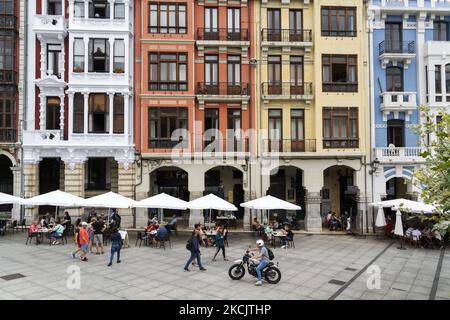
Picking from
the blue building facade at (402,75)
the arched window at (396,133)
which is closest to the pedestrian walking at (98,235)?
the blue building facade at (402,75)

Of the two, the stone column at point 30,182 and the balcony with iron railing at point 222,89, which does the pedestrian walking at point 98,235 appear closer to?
the stone column at point 30,182

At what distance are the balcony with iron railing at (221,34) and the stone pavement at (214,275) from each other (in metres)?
15.9

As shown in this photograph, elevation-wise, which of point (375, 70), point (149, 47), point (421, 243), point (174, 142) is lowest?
point (421, 243)

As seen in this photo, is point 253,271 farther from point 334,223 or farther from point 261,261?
point 334,223

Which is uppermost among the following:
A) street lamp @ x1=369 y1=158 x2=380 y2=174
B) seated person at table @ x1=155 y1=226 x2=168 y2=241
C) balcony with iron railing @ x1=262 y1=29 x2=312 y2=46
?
balcony with iron railing @ x1=262 y1=29 x2=312 y2=46

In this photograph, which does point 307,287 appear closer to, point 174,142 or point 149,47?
point 174,142

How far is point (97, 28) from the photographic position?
24422 mm

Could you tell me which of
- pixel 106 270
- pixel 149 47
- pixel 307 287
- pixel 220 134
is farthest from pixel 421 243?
pixel 149 47

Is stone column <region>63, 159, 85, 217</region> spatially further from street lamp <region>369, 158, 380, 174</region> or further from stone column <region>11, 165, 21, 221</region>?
street lamp <region>369, 158, 380, 174</region>

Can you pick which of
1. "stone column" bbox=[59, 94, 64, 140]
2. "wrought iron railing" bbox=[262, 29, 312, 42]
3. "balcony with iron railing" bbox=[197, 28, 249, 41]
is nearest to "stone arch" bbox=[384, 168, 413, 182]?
"wrought iron railing" bbox=[262, 29, 312, 42]

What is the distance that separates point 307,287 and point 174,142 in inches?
619

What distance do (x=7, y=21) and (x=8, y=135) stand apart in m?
8.57

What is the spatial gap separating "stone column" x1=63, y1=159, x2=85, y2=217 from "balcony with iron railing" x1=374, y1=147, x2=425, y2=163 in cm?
2255

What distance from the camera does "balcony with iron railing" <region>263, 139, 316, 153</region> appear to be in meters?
25.4
